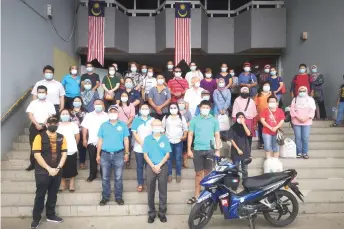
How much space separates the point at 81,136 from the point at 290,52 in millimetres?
8900

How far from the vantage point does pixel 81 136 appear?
6.11m

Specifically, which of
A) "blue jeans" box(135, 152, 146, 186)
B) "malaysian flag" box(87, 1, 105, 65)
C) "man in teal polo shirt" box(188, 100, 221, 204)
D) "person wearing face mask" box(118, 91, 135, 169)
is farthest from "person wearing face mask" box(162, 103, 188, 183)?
"malaysian flag" box(87, 1, 105, 65)

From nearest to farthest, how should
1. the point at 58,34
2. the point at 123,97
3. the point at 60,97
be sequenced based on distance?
1. the point at 123,97
2. the point at 60,97
3. the point at 58,34

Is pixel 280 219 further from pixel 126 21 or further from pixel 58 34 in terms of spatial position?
pixel 126 21

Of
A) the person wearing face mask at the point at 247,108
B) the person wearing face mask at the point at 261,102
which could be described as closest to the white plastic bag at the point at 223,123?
the person wearing face mask at the point at 247,108

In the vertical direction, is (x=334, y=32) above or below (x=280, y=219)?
above

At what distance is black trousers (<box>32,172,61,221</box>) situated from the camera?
15.7 ft

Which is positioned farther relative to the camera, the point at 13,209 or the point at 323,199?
the point at 323,199

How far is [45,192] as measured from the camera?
4.91 metres

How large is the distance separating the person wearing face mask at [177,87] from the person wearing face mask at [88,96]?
1780mm

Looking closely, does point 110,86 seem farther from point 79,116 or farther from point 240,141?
point 240,141

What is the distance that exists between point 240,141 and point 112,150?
2.33 m

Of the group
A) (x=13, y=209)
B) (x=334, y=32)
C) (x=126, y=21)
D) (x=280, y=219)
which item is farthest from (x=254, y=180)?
(x=126, y=21)

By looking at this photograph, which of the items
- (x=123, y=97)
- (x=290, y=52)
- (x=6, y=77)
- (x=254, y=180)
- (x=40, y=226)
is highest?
(x=290, y=52)
